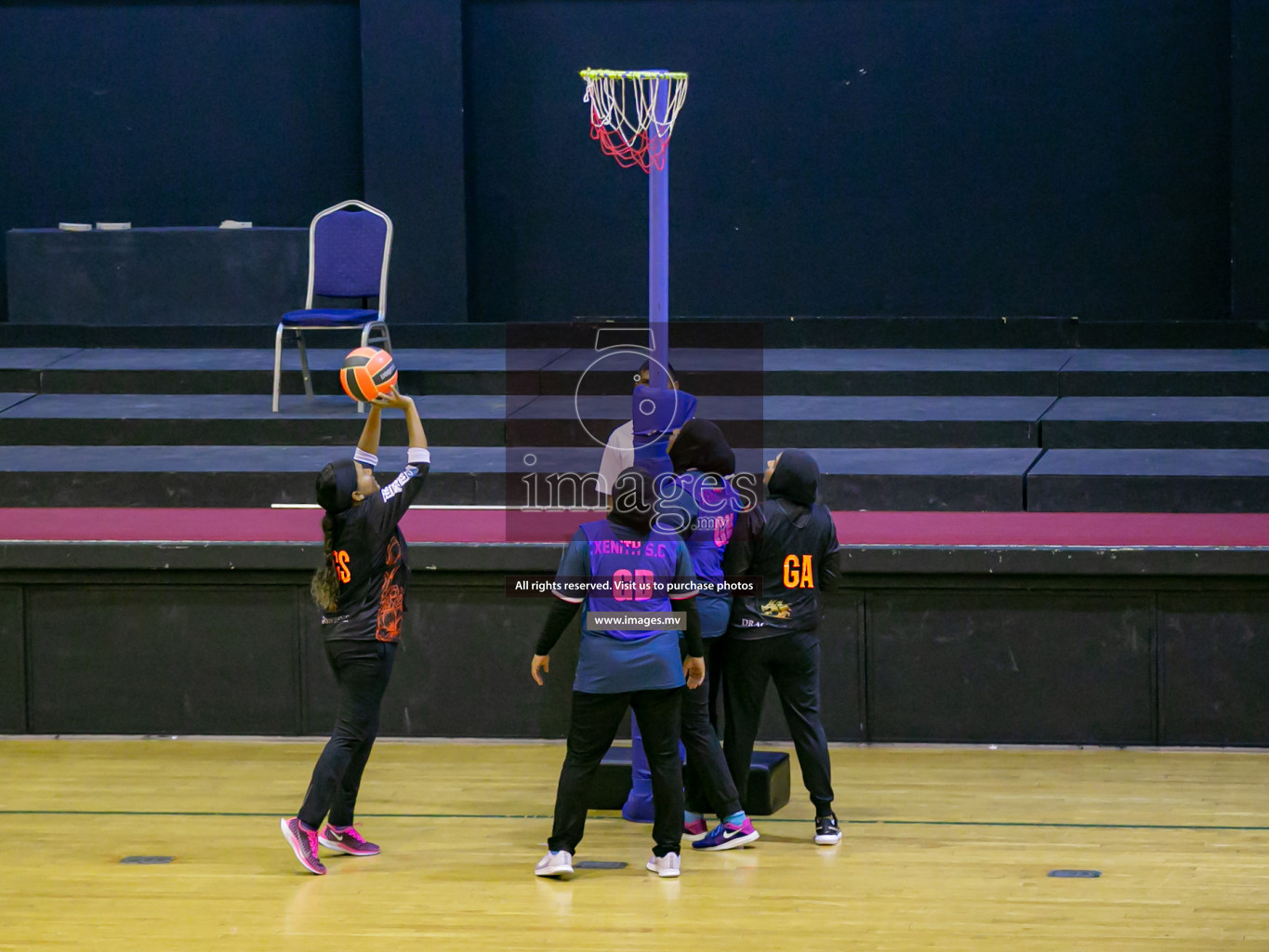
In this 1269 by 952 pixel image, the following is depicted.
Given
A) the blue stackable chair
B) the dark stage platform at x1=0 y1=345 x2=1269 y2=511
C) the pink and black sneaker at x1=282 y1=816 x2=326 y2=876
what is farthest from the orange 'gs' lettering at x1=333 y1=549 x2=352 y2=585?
the blue stackable chair

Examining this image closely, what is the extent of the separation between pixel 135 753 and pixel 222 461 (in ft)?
6.31

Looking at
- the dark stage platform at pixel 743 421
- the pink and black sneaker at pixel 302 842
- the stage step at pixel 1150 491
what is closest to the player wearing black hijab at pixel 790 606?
the pink and black sneaker at pixel 302 842

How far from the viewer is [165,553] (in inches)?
245

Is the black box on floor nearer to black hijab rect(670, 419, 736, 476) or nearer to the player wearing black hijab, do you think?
the player wearing black hijab

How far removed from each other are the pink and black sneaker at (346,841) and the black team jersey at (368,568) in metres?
0.62

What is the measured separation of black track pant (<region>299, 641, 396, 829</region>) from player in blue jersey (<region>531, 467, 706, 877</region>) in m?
0.53

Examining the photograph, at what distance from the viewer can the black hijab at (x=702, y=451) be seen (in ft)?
16.3

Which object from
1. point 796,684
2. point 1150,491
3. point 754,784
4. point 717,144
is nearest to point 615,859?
point 754,784

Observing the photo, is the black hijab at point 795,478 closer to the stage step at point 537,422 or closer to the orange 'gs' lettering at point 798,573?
the orange 'gs' lettering at point 798,573

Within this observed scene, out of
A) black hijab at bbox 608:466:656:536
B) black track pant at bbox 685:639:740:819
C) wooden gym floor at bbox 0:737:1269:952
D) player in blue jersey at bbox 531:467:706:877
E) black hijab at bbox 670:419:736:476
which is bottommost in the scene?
wooden gym floor at bbox 0:737:1269:952

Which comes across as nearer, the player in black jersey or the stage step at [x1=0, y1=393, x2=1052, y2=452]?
the player in black jersey

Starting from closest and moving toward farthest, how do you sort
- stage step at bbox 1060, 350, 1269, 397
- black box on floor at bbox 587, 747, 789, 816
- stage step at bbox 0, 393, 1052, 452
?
black box on floor at bbox 587, 747, 789, 816 → stage step at bbox 0, 393, 1052, 452 → stage step at bbox 1060, 350, 1269, 397

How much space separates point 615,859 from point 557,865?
0.88 ft

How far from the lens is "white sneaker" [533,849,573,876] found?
4781 millimetres
